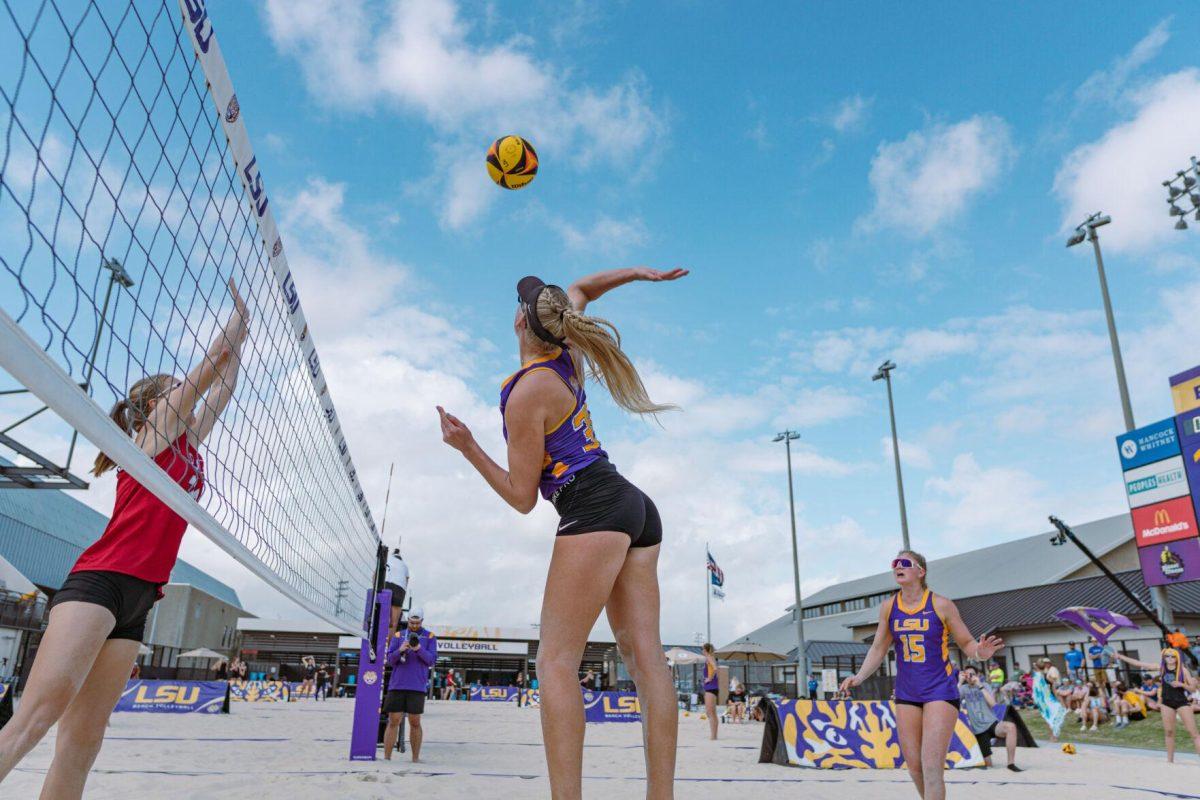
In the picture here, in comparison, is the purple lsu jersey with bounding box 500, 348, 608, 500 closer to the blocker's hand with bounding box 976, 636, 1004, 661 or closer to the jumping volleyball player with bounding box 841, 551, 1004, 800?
the jumping volleyball player with bounding box 841, 551, 1004, 800

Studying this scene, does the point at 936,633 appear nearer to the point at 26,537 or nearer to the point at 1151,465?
the point at 1151,465

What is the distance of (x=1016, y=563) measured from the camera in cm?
3200

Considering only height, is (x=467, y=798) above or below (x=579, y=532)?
below

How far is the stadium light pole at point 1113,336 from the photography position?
578 inches

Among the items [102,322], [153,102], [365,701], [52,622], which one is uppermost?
[153,102]

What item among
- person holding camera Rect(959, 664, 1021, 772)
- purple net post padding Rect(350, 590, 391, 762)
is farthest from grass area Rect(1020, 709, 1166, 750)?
purple net post padding Rect(350, 590, 391, 762)

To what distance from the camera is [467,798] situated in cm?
496

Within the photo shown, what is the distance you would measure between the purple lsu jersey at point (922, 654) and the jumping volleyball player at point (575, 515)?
9.01 feet

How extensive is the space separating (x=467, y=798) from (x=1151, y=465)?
46.3 ft

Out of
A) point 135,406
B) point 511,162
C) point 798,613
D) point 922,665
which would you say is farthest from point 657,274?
point 798,613

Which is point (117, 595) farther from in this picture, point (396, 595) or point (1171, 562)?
point (1171, 562)

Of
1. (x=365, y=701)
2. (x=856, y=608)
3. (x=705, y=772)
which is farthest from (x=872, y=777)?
(x=856, y=608)

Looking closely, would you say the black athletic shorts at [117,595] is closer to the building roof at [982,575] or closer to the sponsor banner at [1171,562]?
the sponsor banner at [1171,562]

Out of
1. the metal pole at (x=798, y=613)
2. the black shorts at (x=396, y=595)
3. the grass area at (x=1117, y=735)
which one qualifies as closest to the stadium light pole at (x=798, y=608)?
the metal pole at (x=798, y=613)
